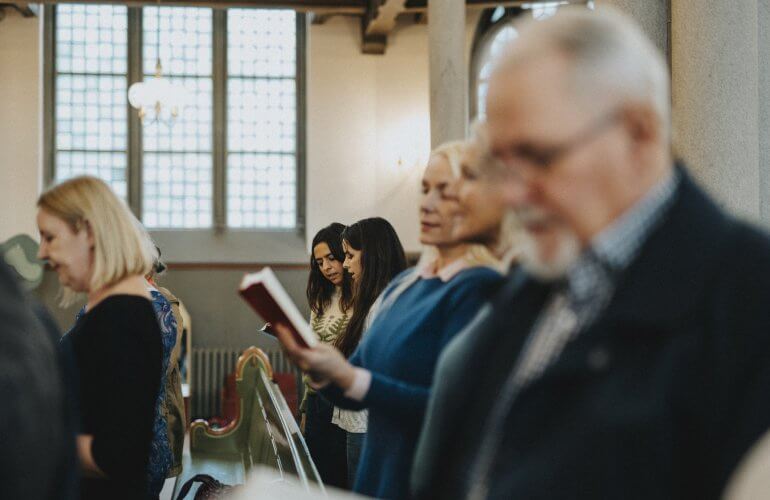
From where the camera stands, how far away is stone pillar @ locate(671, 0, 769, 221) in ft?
13.7

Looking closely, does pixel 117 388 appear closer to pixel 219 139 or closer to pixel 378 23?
pixel 378 23

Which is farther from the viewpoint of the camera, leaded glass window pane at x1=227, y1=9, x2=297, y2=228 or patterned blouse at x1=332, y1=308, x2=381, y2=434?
leaded glass window pane at x1=227, y1=9, x2=297, y2=228

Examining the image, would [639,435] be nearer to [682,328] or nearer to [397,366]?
[682,328]

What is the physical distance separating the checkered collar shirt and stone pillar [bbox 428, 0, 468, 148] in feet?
25.4

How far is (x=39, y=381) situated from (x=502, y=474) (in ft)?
2.34

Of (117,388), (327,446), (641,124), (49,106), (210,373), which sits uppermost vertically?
(49,106)

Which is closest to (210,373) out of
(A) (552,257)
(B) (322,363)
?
(B) (322,363)

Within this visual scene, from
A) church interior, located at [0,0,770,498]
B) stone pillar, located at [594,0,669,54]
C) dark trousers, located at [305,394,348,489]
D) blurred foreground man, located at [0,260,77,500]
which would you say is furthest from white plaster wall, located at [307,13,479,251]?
blurred foreground man, located at [0,260,77,500]

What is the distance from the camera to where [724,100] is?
4207 millimetres

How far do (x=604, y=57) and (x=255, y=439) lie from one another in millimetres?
4965

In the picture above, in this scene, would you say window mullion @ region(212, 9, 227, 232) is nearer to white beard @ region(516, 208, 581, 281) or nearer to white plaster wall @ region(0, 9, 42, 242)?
white plaster wall @ region(0, 9, 42, 242)

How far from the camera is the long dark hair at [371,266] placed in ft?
14.3

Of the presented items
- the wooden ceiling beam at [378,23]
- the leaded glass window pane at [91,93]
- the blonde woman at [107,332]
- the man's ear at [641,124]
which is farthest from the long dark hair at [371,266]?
the leaded glass window pane at [91,93]

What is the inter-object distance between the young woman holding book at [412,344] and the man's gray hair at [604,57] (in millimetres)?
996
